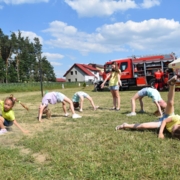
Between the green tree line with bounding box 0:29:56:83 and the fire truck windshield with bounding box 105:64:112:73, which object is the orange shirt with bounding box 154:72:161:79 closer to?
the fire truck windshield with bounding box 105:64:112:73

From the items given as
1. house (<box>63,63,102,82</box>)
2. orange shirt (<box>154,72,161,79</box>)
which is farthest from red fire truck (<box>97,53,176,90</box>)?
house (<box>63,63,102,82</box>)

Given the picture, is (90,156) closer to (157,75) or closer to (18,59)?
(157,75)

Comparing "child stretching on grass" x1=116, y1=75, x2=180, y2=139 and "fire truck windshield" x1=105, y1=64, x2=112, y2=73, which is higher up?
"fire truck windshield" x1=105, y1=64, x2=112, y2=73

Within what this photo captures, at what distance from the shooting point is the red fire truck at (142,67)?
19425 mm

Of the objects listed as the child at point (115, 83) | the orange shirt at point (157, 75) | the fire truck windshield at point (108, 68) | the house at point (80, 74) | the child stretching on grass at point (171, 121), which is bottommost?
the child stretching on grass at point (171, 121)

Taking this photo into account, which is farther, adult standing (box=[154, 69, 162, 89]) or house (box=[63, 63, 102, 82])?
house (box=[63, 63, 102, 82])

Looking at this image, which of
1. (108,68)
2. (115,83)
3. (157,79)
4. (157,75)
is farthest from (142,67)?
(115,83)

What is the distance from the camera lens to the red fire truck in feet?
63.7

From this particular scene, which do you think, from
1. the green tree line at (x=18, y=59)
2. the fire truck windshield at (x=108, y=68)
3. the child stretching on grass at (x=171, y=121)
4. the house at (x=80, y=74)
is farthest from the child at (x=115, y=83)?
the house at (x=80, y=74)

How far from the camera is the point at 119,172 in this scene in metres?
2.76

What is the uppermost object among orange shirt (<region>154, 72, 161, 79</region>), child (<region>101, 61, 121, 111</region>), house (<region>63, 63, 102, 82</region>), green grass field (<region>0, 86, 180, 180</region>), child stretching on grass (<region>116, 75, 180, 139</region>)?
house (<region>63, 63, 102, 82</region>)

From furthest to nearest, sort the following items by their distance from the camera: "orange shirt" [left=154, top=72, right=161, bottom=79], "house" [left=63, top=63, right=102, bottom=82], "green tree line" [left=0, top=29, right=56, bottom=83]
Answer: "house" [left=63, top=63, right=102, bottom=82] → "green tree line" [left=0, top=29, right=56, bottom=83] → "orange shirt" [left=154, top=72, right=161, bottom=79]

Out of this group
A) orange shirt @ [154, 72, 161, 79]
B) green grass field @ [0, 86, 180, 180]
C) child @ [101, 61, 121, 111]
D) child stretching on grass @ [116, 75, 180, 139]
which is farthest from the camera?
orange shirt @ [154, 72, 161, 79]

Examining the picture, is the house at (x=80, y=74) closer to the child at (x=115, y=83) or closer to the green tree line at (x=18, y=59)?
the green tree line at (x=18, y=59)
